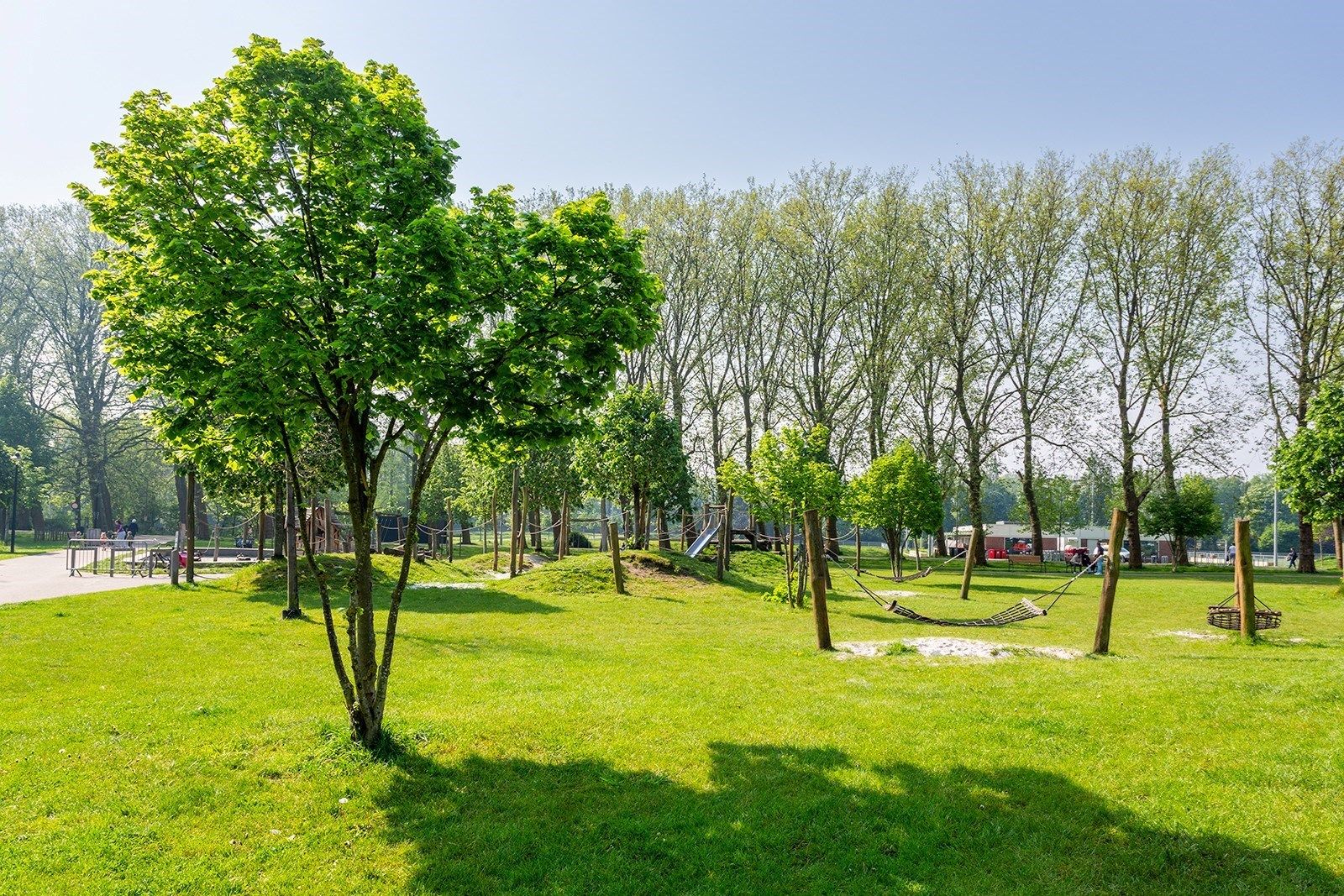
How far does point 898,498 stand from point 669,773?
2509 cm

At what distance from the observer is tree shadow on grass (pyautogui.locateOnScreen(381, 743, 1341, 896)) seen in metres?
4.88

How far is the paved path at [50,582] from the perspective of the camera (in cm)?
1830

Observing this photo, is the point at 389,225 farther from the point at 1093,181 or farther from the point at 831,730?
the point at 1093,181

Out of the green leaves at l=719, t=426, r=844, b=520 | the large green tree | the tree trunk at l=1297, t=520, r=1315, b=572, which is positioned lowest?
the tree trunk at l=1297, t=520, r=1315, b=572

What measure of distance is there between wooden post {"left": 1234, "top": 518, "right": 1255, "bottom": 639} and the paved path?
2357 centimetres

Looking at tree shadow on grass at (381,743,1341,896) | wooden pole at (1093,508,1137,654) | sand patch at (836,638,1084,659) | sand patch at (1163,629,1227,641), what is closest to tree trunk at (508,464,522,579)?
sand patch at (836,638,1084,659)

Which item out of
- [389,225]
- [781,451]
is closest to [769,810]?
[389,225]

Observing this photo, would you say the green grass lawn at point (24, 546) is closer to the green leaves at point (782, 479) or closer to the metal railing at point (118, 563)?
the metal railing at point (118, 563)

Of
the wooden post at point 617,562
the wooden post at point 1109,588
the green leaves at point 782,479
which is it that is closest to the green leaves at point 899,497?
the green leaves at point 782,479

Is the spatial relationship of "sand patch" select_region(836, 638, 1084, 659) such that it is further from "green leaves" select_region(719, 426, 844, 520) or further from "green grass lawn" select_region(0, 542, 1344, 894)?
"green leaves" select_region(719, 426, 844, 520)

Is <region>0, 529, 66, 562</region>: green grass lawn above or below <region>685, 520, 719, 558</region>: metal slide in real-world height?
below

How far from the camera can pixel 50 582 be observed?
21.7m

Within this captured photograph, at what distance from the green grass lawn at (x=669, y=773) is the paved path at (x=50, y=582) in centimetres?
778

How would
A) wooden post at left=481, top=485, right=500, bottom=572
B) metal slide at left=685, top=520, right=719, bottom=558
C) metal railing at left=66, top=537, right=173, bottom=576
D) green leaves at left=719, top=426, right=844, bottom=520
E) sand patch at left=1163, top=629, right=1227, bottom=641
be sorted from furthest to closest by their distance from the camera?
metal slide at left=685, top=520, right=719, bottom=558 → wooden post at left=481, top=485, right=500, bottom=572 → metal railing at left=66, top=537, right=173, bottom=576 → green leaves at left=719, top=426, right=844, bottom=520 → sand patch at left=1163, top=629, right=1227, bottom=641
